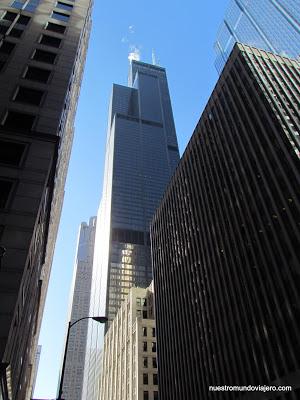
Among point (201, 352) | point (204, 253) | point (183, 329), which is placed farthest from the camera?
point (183, 329)

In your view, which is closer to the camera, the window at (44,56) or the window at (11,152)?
the window at (11,152)

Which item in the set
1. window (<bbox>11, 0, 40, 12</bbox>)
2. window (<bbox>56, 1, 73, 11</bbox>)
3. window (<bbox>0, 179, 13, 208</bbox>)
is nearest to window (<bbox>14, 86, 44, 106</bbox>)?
window (<bbox>0, 179, 13, 208</bbox>)

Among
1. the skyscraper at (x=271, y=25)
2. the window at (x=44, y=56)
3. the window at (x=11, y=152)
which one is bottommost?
the window at (x=11, y=152)

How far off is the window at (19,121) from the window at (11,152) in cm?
203

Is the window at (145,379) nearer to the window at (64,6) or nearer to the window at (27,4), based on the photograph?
the window at (64,6)

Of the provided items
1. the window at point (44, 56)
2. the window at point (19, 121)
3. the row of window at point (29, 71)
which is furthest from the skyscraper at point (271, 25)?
the window at point (19, 121)

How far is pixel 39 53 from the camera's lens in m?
39.2

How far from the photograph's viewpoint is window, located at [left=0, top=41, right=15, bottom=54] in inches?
1501

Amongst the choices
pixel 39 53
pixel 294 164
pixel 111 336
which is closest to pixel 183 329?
pixel 294 164

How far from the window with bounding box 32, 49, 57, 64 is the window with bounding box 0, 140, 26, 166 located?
13959mm

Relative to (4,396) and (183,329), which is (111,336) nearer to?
(183,329)

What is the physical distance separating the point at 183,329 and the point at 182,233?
17795 mm

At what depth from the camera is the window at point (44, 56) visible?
1517 inches

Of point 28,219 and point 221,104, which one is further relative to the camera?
point 221,104
